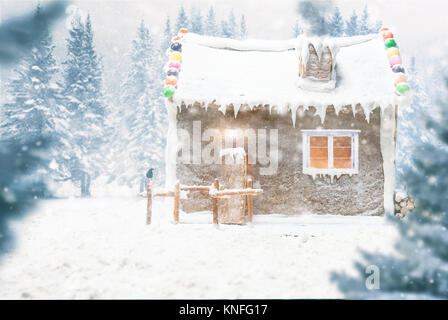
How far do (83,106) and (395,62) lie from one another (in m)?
15.3

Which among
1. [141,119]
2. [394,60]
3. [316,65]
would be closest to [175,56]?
[316,65]

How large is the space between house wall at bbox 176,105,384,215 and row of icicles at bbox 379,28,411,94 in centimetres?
87

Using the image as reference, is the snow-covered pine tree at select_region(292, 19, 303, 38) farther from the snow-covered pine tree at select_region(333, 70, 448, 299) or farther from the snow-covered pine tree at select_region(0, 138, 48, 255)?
the snow-covered pine tree at select_region(0, 138, 48, 255)

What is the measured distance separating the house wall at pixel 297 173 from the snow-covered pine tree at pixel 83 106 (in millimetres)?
10754

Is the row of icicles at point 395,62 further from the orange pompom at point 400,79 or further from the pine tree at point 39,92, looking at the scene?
the pine tree at point 39,92

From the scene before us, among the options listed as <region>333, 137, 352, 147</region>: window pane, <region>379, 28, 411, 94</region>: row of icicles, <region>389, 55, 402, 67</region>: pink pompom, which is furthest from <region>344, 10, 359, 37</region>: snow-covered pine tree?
<region>333, 137, 352, 147</region>: window pane

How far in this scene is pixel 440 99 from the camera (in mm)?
2756

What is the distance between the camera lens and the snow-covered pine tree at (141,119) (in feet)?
60.0

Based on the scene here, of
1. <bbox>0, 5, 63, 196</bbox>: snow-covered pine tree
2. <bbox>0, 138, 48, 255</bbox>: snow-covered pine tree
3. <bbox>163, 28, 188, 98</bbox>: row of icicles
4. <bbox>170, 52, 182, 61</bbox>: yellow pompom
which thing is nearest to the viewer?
<bbox>0, 138, 48, 255</bbox>: snow-covered pine tree

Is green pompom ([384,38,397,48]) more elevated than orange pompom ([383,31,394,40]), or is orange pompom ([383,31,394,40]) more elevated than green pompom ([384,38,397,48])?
orange pompom ([383,31,394,40])

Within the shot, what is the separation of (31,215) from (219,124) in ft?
21.7

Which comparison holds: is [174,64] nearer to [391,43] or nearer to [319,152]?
[319,152]

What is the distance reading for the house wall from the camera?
8047 millimetres

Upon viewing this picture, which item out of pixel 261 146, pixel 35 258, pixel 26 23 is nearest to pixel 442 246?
pixel 26 23
